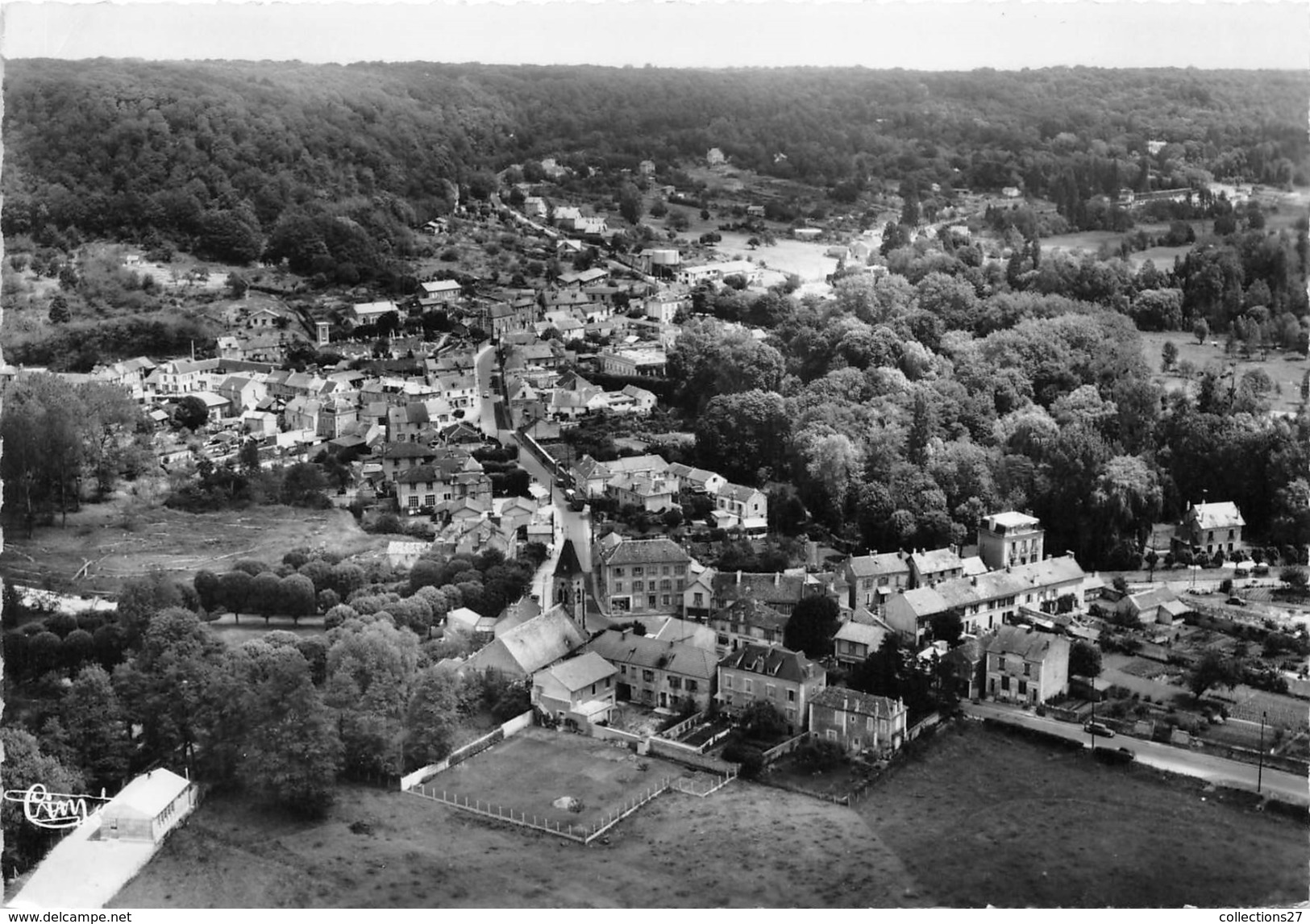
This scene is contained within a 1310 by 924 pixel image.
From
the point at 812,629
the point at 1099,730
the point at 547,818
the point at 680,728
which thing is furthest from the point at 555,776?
the point at 1099,730

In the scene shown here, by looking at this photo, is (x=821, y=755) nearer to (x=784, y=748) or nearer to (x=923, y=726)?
(x=784, y=748)

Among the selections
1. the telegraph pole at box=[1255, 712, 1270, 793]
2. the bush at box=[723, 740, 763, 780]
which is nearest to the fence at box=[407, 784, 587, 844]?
the bush at box=[723, 740, 763, 780]

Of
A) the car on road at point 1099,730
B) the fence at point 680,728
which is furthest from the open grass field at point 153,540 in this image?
the car on road at point 1099,730

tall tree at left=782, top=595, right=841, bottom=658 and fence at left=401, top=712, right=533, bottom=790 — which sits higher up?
tall tree at left=782, top=595, right=841, bottom=658

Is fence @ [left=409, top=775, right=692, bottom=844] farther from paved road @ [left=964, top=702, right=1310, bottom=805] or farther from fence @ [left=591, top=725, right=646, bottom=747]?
paved road @ [left=964, top=702, right=1310, bottom=805]

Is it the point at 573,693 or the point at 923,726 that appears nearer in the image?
the point at 923,726

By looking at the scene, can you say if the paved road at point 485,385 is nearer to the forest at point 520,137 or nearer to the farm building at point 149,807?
the forest at point 520,137
